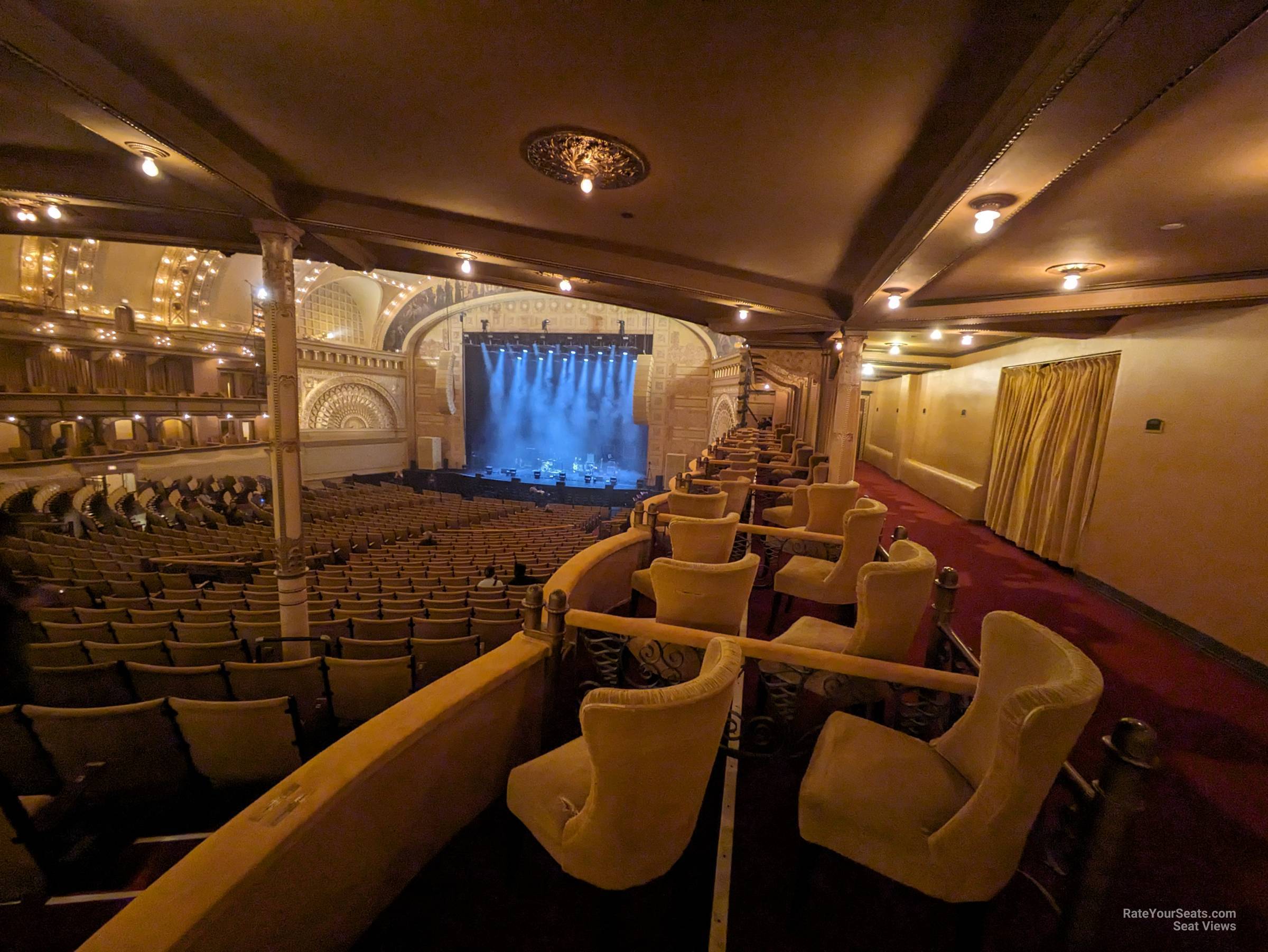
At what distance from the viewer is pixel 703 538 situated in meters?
3.35

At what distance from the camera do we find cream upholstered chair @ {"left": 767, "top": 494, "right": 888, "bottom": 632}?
11.1 feet

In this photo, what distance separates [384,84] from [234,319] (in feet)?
49.9

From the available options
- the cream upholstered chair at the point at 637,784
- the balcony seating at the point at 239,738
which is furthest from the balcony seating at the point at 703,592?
the balcony seating at the point at 239,738

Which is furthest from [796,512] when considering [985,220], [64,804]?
[64,804]

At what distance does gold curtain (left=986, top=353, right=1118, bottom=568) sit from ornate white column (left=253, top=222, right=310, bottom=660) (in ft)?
26.1

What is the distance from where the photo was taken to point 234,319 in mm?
13898

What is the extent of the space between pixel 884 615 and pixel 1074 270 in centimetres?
367

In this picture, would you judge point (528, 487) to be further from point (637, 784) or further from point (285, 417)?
point (637, 784)

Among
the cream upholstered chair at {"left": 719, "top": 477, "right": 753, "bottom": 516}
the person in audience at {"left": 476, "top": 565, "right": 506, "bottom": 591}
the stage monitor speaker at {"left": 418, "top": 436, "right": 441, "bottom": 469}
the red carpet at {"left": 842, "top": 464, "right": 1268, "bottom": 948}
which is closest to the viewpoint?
the red carpet at {"left": 842, "top": 464, "right": 1268, "bottom": 948}

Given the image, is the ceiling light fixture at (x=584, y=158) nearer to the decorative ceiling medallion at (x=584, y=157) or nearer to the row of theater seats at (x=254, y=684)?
the decorative ceiling medallion at (x=584, y=157)

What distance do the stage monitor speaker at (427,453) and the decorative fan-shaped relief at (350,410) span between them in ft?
3.97

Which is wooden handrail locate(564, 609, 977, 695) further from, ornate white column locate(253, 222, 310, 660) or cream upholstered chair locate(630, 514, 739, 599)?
ornate white column locate(253, 222, 310, 660)

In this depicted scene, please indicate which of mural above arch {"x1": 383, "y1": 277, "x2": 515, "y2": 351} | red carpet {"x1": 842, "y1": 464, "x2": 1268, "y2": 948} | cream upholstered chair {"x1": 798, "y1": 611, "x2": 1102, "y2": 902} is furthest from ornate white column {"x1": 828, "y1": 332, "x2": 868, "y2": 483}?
mural above arch {"x1": 383, "y1": 277, "x2": 515, "y2": 351}

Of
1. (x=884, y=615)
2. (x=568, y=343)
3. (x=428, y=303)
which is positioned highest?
(x=428, y=303)
